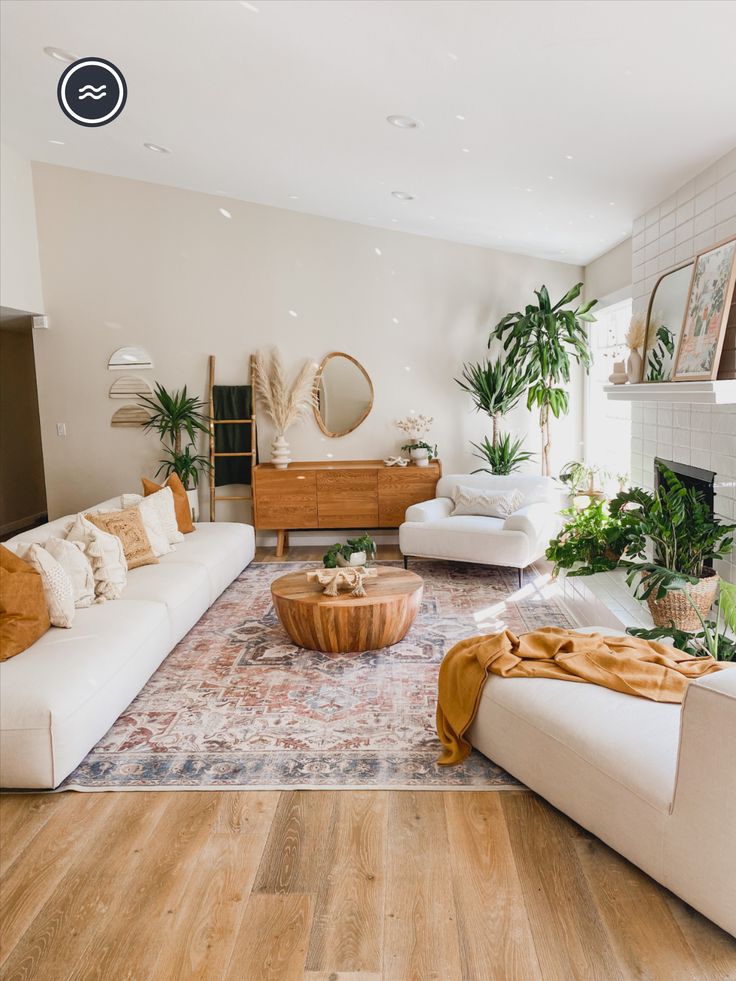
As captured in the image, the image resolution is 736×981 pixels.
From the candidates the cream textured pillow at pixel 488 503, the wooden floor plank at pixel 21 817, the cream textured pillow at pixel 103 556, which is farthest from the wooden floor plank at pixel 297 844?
the cream textured pillow at pixel 488 503

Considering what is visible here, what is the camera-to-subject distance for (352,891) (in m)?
2.20

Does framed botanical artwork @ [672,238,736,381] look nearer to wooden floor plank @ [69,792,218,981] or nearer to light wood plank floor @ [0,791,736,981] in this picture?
light wood plank floor @ [0,791,736,981]

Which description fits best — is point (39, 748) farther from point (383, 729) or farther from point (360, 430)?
point (360, 430)

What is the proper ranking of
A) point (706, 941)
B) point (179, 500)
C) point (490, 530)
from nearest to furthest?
1. point (706, 941)
2. point (490, 530)
3. point (179, 500)

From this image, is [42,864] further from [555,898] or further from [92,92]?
[92,92]

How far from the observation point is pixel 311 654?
413cm

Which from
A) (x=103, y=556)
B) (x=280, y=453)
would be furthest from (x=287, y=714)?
(x=280, y=453)

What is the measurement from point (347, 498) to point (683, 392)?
11.0ft

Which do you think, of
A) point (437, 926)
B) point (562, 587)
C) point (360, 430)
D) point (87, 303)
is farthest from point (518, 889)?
point (87, 303)

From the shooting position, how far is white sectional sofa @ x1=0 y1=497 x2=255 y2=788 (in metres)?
2.70

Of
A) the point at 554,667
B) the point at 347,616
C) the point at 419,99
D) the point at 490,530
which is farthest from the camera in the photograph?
the point at 490,530

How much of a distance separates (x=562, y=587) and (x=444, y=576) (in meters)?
0.86

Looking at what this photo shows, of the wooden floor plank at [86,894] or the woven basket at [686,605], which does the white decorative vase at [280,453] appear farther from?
the wooden floor plank at [86,894]

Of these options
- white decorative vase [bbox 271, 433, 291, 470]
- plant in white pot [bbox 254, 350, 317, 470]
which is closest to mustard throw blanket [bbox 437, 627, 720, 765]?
white decorative vase [bbox 271, 433, 291, 470]
